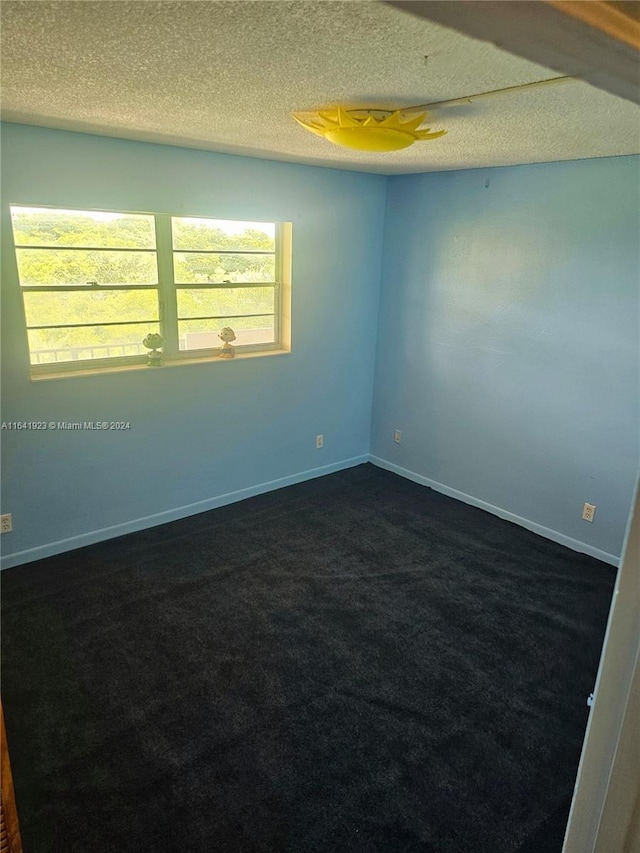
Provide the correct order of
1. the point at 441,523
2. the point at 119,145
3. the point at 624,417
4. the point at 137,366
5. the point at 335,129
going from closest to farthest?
the point at 335,129 < the point at 119,145 < the point at 624,417 < the point at 137,366 < the point at 441,523

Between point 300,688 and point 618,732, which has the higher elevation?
point 618,732

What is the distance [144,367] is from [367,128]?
210cm

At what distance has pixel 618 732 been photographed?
527 millimetres

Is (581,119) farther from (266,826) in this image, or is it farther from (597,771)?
(266,826)

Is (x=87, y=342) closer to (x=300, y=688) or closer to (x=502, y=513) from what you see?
(x=300, y=688)

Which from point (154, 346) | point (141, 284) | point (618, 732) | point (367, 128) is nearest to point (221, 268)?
point (141, 284)

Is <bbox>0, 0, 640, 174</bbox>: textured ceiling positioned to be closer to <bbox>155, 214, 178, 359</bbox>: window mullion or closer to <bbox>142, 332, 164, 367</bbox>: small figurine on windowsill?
<bbox>155, 214, 178, 359</bbox>: window mullion

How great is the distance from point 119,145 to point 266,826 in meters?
3.30

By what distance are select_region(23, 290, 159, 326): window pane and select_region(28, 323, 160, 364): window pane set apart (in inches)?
2.1

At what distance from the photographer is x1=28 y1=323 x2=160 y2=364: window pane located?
311 centimetres

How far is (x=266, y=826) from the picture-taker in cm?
182

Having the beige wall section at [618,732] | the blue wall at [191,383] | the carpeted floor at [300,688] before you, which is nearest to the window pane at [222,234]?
the blue wall at [191,383]

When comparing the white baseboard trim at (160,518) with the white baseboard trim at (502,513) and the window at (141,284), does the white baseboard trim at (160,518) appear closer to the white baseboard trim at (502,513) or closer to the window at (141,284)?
the white baseboard trim at (502,513)

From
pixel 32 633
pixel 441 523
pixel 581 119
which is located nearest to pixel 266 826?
pixel 32 633
